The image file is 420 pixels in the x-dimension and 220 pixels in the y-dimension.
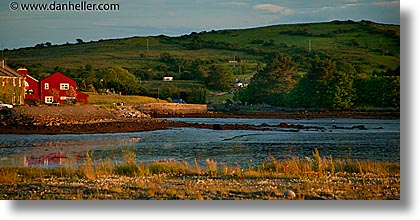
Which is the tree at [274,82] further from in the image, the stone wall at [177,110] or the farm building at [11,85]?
the farm building at [11,85]

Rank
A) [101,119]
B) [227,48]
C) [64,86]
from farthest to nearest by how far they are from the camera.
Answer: [101,119] < [227,48] < [64,86]

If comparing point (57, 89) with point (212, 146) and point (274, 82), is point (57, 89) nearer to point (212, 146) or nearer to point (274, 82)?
point (212, 146)

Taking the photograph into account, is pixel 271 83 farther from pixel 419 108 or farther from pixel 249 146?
pixel 419 108

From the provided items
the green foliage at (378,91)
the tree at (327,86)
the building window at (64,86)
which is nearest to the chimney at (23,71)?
the building window at (64,86)

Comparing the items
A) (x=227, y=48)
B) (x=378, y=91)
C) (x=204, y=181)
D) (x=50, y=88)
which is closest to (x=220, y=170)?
(x=204, y=181)

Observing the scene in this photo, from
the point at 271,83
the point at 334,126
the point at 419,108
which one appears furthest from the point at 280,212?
the point at 334,126

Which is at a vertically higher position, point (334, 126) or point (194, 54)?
point (194, 54)
